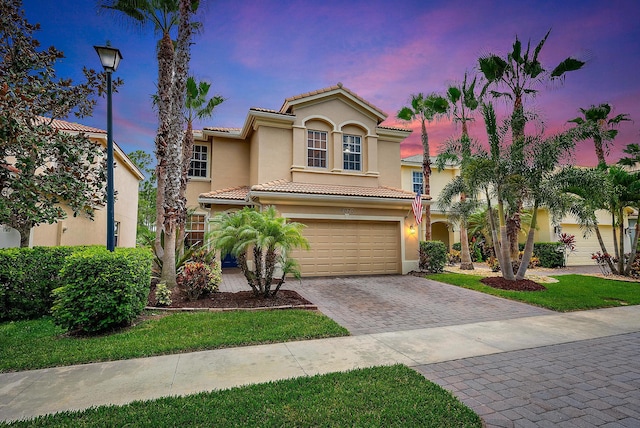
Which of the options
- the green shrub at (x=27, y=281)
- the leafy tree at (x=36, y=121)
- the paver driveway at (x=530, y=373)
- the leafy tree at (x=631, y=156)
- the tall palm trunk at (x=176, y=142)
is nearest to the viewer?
the paver driveway at (x=530, y=373)

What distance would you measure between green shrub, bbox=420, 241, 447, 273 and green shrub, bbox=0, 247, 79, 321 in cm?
1326

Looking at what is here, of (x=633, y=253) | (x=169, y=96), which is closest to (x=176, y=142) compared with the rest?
(x=169, y=96)

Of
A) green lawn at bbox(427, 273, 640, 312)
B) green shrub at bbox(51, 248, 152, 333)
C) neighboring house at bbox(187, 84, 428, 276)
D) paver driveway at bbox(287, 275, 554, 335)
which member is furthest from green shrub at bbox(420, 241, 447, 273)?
green shrub at bbox(51, 248, 152, 333)

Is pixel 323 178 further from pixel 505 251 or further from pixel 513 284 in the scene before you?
pixel 513 284

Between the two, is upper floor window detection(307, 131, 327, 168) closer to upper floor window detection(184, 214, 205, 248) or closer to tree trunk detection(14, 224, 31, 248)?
upper floor window detection(184, 214, 205, 248)

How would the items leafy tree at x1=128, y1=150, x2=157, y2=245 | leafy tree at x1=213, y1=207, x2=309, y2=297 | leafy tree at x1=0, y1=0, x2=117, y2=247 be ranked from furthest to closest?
leafy tree at x1=128, y1=150, x2=157, y2=245 → leafy tree at x1=213, y1=207, x2=309, y2=297 → leafy tree at x1=0, y1=0, x2=117, y2=247

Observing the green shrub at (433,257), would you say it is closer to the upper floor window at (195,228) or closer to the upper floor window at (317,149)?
the upper floor window at (317,149)

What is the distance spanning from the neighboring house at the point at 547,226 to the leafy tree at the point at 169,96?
15.3m

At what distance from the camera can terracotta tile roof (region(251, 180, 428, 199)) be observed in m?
12.4

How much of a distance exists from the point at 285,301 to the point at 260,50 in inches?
481

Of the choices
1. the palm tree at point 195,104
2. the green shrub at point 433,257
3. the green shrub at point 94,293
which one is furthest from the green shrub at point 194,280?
the green shrub at point 433,257

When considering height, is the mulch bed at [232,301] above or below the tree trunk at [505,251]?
below

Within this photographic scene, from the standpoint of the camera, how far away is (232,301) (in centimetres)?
812

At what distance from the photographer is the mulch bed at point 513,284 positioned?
1055cm
